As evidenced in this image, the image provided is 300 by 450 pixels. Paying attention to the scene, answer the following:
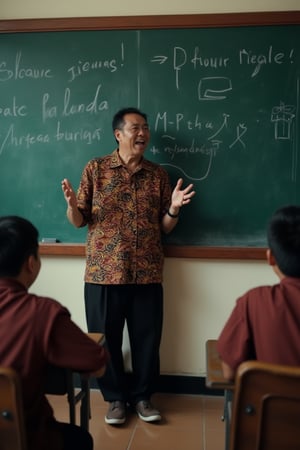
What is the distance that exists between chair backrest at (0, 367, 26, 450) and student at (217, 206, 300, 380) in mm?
625

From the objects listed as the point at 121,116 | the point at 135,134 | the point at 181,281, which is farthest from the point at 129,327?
the point at 121,116

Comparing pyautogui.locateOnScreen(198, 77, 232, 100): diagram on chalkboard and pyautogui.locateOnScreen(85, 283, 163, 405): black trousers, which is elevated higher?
pyautogui.locateOnScreen(198, 77, 232, 100): diagram on chalkboard

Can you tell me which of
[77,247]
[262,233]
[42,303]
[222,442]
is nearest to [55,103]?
[77,247]

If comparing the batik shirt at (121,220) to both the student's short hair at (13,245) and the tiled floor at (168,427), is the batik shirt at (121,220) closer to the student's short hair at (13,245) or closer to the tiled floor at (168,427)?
the tiled floor at (168,427)

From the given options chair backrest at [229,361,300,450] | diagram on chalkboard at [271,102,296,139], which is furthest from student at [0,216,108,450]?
diagram on chalkboard at [271,102,296,139]

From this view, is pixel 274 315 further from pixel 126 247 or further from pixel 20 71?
pixel 20 71

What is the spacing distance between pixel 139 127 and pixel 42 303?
5.00 feet

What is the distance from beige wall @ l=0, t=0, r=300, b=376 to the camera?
2.71 m

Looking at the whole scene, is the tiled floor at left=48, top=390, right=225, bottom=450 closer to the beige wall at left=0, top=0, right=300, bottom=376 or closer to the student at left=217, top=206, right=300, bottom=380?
the beige wall at left=0, top=0, right=300, bottom=376

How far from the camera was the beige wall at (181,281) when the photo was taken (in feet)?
8.89

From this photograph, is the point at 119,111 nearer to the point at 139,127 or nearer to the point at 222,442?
the point at 139,127

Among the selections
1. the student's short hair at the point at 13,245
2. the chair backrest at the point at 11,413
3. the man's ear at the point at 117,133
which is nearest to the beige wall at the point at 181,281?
the man's ear at the point at 117,133

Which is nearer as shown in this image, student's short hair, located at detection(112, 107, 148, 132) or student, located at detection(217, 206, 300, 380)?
student, located at detection(217, 206, 300, 380)

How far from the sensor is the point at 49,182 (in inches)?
113
